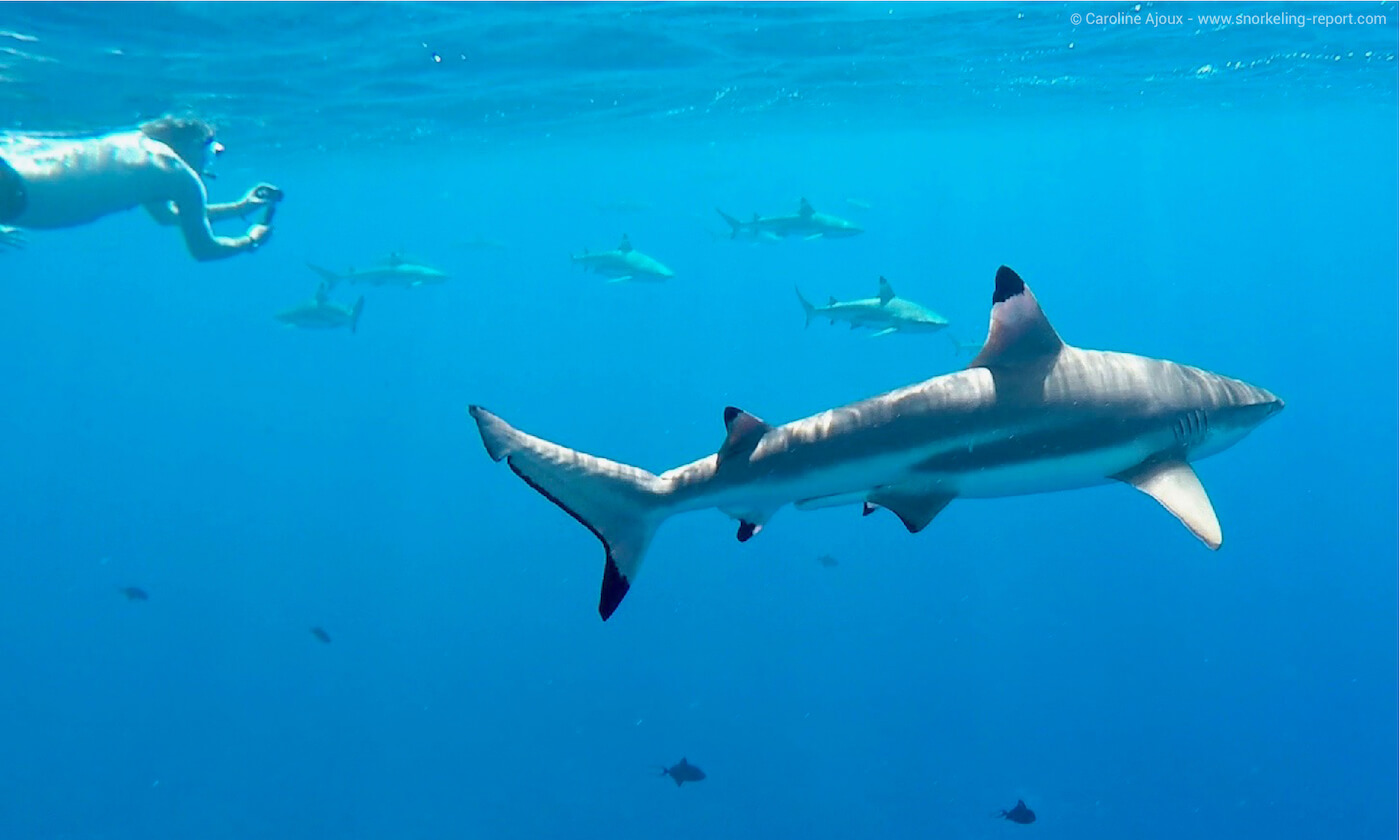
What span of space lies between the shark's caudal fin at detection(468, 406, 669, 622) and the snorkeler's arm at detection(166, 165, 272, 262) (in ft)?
25.0

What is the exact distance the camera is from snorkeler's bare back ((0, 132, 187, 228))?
33.3ft

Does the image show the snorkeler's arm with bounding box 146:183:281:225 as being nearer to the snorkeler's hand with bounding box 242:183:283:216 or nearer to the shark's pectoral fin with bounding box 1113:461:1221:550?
the snorkeler's hand with bounding box 242:183:283:216

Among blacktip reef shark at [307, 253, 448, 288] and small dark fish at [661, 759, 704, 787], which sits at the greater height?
blacktip reef shark at [307, 253, 448, 288]

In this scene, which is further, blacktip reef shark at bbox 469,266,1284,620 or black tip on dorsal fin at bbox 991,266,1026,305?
black tip on dorsal fin at bbox 991,266,1026,305

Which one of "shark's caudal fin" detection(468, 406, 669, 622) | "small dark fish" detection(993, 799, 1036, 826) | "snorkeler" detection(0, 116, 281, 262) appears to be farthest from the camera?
"small dark fish" detection(993, 799, 1036, 826)

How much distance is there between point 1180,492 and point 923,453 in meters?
1.50

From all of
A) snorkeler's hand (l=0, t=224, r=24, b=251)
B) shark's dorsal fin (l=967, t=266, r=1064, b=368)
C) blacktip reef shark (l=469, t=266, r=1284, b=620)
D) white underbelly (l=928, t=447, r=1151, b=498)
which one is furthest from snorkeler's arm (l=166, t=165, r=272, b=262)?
white underbelly (l=928, t=447, r=1151, b=498)

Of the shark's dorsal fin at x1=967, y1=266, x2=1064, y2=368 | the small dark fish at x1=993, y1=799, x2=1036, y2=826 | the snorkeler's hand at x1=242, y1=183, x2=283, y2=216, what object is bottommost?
the small dark fish at x1=993, y1=799, x2=1036, y2=826

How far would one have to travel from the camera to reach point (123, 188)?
10.8 metres

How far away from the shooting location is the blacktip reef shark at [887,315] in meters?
15.6

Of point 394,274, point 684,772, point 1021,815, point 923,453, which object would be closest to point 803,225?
point 394,274

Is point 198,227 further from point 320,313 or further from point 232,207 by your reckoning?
point 320,313

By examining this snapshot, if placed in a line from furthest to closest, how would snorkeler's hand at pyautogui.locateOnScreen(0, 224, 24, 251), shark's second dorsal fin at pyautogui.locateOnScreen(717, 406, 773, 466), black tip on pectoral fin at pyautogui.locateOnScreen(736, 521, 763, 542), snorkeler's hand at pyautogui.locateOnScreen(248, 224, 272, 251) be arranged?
snorkeler's hand at pyautogui.locateOnScreen(0, 224, 24, 251) < snorkeler's hand at pyautogui.locateOnScreen(248, 224, 272, 251) < black tip on pectoral fin at pyautogui.locateOnScreen(736, 521, 763, 542) < shark's second dorsal fin at pyautogui.locateOnScreen(717, 406, 773, 466)

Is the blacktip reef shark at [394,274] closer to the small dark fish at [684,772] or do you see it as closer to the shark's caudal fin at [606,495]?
the small dark fish at [684,772]
